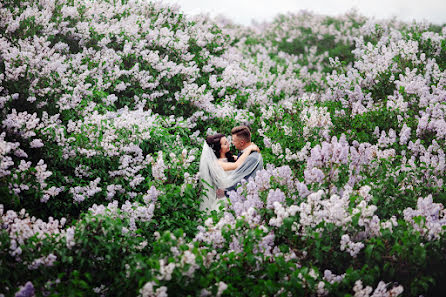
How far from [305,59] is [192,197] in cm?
999

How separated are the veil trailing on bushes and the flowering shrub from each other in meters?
0.18

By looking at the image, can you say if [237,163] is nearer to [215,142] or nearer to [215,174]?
[215,174]

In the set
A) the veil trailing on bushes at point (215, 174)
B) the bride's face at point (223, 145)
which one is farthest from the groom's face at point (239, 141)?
the veil trailing on bushes at point (215, 174)

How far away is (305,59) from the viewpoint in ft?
45.3

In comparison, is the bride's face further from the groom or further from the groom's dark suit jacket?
the groom's dark suit jacket

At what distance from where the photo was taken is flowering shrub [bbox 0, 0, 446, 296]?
12.4ft

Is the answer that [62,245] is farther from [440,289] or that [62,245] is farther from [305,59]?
[305,59]

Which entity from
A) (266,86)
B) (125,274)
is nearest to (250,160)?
(125,274)

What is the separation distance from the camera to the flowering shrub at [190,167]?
12.4ft

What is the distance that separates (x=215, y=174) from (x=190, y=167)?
1.57 ft

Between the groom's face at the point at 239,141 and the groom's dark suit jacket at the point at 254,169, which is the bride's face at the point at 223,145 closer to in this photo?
the groom's face at the point at 239,141

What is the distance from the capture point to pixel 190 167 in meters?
6.08

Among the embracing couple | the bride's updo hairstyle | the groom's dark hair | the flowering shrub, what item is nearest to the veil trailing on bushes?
the embracing couple

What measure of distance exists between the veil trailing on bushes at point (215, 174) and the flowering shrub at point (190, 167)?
18 centimetres
